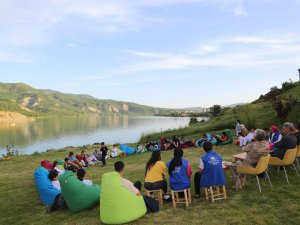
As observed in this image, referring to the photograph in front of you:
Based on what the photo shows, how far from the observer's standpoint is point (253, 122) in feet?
72.5

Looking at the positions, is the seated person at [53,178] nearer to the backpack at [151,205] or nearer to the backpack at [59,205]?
the backpack at [59,205]

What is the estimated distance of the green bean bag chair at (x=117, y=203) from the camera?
6.11 m

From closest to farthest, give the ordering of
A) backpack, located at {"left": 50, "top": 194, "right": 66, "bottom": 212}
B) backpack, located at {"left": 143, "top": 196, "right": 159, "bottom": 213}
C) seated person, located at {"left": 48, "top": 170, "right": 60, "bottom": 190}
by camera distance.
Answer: backpack, located at {"left": 143, "top": 196, "right": 159, "bottom": 213}, backpack, located at {"left": 50, "top": 194, "right": 66, "bottom": 212}, seated person, located at {"left": 48, "top": 170, "right": 60, "bottom": 190}

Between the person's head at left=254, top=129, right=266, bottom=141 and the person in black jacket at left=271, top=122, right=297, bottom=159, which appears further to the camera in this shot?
the person in black jacket at left=271, top=122, right=297, bottom=159

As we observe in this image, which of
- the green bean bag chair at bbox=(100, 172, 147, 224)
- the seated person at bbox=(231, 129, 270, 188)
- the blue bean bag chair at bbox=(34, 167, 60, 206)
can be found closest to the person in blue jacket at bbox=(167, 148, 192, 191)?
the green bean bag chair at bbox=(100, 172, 147, 224)

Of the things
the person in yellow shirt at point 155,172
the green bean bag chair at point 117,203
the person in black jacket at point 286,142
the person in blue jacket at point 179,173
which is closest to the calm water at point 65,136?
the person in black jacket at point 286,142

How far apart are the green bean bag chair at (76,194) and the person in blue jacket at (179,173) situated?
2247 mm

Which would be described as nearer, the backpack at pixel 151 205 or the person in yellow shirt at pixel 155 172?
the backpack at pixel 151 205

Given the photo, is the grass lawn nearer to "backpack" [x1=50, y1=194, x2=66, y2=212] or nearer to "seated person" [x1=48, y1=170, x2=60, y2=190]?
"backpack" [x1=50, y1=194, x2=66, y2=212]

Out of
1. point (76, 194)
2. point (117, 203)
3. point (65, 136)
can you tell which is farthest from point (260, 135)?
point (65, 136)

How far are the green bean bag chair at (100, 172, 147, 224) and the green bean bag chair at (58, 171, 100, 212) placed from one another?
1.34 meters

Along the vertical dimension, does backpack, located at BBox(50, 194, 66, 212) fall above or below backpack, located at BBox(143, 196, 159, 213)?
below

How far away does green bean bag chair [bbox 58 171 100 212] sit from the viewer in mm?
7457

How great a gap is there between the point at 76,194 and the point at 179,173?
2.83 m
